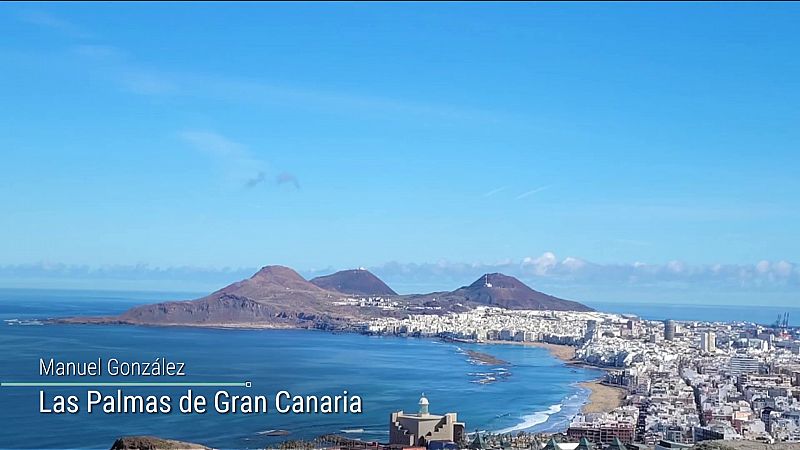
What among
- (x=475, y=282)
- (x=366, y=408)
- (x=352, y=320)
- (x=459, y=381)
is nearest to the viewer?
(x=366, y=408)

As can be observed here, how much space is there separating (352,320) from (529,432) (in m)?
29.4

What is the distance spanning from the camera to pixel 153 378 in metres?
17.5

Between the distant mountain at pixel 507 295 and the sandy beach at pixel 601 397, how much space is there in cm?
3093

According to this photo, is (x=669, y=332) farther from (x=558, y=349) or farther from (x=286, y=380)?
(x=286, y=380)

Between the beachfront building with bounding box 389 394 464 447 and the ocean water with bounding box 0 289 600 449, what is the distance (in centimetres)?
157

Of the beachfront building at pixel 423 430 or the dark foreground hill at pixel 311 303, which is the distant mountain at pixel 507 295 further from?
the beachfront building at pixel 423 430

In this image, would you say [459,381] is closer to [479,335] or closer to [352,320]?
[479,335]

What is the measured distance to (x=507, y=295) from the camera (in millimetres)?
52219

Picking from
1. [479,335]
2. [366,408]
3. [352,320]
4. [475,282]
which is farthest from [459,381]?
[475,282]

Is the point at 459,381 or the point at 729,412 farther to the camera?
the point at 459,381

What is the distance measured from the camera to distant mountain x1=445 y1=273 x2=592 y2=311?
50969mm

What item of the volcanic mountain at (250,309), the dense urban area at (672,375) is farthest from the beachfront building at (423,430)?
the volcanic mountain at (250,309)

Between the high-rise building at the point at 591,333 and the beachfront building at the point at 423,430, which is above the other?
the high-rise building at the point at 591,333

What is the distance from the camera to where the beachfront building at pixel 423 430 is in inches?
358
